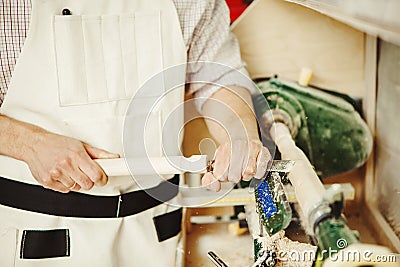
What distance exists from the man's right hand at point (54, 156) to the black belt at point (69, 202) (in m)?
0.06

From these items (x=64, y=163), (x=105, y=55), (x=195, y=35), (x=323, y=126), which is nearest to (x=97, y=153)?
(x=64, y=163)

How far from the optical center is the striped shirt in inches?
32.0

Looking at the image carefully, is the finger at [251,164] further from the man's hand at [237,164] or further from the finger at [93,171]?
the finger at [93,171]

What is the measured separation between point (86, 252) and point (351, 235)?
0.48 meters

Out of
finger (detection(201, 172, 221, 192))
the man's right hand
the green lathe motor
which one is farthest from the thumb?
the green lathe motor

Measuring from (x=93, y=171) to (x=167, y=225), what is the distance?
0.24 m

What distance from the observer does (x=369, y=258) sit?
0.49 m

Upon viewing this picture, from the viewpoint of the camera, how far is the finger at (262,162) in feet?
2.33

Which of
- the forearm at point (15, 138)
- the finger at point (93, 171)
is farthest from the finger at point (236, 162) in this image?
the forearm at point (15, 138)

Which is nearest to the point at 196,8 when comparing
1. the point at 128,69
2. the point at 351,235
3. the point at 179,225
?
the point at 128,69

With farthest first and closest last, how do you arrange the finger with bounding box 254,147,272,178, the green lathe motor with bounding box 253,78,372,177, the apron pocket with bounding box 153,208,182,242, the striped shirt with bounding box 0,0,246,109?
the green lathe motor with bounding box 253,78,372,177, the apron pocket with bounding box 153,208,182,242, the striped shirt with bounding box 0,0,246,109, the finger with bounding box 254,147,272,178

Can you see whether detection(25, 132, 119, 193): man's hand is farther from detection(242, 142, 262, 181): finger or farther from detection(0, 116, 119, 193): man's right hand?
detection(242, 142, 262, 181): finger

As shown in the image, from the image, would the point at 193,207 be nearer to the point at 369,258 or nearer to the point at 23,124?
the point at 23,124

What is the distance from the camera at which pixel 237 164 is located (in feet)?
2.41
